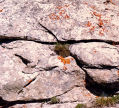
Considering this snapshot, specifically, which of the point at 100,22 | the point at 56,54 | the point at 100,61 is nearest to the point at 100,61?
the point at 100,61

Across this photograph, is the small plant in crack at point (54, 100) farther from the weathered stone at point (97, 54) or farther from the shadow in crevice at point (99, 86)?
the weathered stone at point (97, 54)

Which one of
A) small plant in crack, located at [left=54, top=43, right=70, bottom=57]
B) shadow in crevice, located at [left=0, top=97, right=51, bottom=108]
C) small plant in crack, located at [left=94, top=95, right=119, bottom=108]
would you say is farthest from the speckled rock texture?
small plant in crack, located at [left=94, top=95, right=119, bottom=108]

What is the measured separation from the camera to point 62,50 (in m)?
7.66

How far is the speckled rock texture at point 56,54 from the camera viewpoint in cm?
681

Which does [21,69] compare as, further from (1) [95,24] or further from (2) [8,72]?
(1) [95,24]

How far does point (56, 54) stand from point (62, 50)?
0.29 metres

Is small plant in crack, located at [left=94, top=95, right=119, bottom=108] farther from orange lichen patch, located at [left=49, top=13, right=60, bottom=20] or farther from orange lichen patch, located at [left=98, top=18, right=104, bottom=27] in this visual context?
orange lichen patch, located at [left=49, top=13, right=60, bottom=20]

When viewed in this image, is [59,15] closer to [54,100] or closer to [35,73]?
[35,73]

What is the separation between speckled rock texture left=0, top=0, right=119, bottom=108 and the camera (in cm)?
681

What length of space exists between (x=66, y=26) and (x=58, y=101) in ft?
10.2

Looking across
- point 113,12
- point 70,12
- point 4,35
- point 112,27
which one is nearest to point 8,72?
point 4,35

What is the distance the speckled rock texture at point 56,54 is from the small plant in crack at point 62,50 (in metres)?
0.14

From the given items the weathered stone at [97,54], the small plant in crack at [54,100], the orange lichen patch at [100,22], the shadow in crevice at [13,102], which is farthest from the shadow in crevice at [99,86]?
the orange lichen patch at [100,22]

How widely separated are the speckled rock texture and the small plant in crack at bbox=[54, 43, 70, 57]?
14cm
